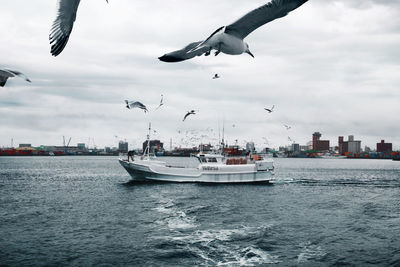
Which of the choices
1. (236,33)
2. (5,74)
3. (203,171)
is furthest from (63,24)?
(203,171)

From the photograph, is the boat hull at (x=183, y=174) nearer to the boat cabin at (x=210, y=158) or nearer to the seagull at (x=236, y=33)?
the boat cabin at (x=210, y=158)

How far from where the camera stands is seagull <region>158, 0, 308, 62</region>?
4.69 m

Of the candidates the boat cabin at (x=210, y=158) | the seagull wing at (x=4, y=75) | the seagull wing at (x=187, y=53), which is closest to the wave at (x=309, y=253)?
the seagull wing at (x=187, y=53)

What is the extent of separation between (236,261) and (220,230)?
21.2 feet

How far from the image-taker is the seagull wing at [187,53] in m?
4.44

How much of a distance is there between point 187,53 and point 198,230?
21.7 metres

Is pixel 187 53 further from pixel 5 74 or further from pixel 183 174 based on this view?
pixel 183 174

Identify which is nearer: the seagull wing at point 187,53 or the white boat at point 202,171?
the seagull wing at point 187,53

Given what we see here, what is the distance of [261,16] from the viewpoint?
211 inches

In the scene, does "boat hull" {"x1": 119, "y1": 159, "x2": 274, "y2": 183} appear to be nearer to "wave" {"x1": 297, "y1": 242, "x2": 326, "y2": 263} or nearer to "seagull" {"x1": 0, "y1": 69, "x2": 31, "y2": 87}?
"wave" {"x1": 297, "y1": 242, "x2": 326, "y2": 263}

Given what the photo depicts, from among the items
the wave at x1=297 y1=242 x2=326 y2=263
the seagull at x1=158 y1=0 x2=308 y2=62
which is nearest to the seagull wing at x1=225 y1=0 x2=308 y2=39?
the seagull at x1=158 y1=0 x2=308 y2=62

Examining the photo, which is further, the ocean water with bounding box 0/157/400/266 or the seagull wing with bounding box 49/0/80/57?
the ocean water with bounding box 0/157/400/266

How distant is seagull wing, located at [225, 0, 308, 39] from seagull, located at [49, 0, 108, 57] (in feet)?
7.49

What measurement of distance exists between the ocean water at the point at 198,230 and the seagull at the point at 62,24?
14.8 metres
